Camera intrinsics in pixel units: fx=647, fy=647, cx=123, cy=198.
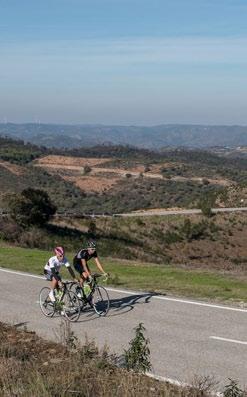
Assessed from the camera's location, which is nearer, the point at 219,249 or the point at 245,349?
the point at 245,349

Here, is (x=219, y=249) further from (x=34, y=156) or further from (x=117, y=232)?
(x=34, y=156)

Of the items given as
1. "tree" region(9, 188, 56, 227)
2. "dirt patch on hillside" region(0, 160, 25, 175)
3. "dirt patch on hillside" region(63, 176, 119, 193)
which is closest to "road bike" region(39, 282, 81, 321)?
"tree" region(9, 188, 56, 227)

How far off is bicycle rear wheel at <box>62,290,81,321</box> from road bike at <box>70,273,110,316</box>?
101mm

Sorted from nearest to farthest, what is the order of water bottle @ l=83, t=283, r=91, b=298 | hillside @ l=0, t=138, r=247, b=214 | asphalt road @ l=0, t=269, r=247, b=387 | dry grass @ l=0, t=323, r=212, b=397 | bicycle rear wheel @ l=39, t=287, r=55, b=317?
1. dry grass @ l=0, t=323, r=212, b=397
2. asphalt road @ l=0, t=269, r=247, b=387
3. water bottle @ l=83, t=283, r=91, b=298
4. bicycle rear wheel @ l=39, t=287, r=55, b=317
5. hillside @ l=0, t=138, r=247, b=214

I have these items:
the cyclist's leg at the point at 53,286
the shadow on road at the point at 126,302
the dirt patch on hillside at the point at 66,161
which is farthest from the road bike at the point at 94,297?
the dirt patch on hillside at the point at 66,161

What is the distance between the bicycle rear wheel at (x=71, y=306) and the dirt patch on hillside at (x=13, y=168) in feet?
259

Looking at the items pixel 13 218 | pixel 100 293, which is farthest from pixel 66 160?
pixel 100 293

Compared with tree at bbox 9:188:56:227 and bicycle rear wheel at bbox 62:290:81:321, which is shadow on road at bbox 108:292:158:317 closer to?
bicycle rear wheel at bbox 62:290:81:321

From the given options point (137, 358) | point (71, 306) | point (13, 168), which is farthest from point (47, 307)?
point (13, 168)

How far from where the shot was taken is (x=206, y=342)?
11.0 metres

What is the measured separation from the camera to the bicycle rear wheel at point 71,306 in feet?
43.0

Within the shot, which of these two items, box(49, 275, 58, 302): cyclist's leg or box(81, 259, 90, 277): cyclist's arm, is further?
box(49, 275, 58, 302): cyclist's leg

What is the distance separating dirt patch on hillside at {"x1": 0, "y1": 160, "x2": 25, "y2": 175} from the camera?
91.8m

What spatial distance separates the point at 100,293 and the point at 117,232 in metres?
30.4
